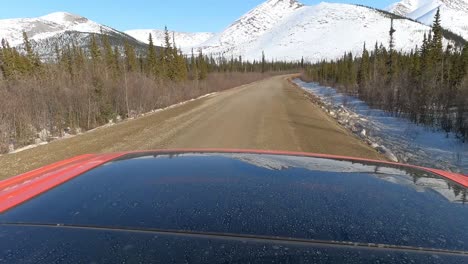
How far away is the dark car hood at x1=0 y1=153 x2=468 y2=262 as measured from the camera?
4.84 ft

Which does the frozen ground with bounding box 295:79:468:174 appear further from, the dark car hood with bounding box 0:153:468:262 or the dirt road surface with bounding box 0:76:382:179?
the dark car hood with bounding box 0:153:468:262

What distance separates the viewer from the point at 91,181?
7.42 feet

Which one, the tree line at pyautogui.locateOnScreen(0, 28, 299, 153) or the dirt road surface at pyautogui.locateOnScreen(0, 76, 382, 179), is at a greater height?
the tree line at pyautogui.locateOnScreen(0, 28, 299, 153)

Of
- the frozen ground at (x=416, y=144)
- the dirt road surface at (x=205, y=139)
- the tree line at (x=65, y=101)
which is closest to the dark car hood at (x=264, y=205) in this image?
the dirt road surface at (x=205, y=139)

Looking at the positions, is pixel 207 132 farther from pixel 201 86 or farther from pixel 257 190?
pixel 201 86

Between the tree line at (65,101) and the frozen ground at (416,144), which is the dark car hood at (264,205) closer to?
the frozen ground at (416,144)

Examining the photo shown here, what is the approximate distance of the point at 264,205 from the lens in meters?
1.78

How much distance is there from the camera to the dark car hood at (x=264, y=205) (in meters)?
1.48

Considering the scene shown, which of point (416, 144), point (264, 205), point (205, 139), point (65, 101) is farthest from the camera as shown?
point (65, 101)

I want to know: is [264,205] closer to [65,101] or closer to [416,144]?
[416,144]

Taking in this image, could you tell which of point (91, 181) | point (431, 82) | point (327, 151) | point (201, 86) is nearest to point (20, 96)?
point (327, 151)

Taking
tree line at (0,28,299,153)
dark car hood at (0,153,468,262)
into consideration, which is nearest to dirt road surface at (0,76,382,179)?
tree line at (0,28,299,153)

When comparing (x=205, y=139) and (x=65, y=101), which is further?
(x=65, y=101)

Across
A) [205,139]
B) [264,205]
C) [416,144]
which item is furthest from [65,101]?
A: [264,205]
